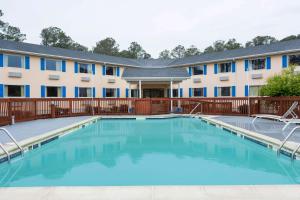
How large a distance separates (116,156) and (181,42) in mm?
59276

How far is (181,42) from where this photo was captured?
63375 millimetres

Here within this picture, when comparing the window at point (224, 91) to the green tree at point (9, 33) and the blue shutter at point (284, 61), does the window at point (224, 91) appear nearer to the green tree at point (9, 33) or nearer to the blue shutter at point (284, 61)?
the blue shutter at point (284, 61)

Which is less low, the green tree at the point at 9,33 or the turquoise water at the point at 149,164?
the green tree at the point at 9,33

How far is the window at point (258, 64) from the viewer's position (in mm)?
21433

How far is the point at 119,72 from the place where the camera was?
85.4 feet

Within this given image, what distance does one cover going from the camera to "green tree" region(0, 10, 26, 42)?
41.1 metres

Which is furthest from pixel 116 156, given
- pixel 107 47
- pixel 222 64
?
pixel 107 47

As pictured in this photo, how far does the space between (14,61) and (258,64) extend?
19.3 m

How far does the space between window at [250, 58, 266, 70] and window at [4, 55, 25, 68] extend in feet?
60.5

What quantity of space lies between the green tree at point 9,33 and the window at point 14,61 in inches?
989

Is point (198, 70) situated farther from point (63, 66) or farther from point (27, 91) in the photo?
point (27, 91)

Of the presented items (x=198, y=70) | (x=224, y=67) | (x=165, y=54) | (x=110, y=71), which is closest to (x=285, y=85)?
(x=224, y=67)

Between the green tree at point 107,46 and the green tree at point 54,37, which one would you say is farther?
the green tree at point 107,46
